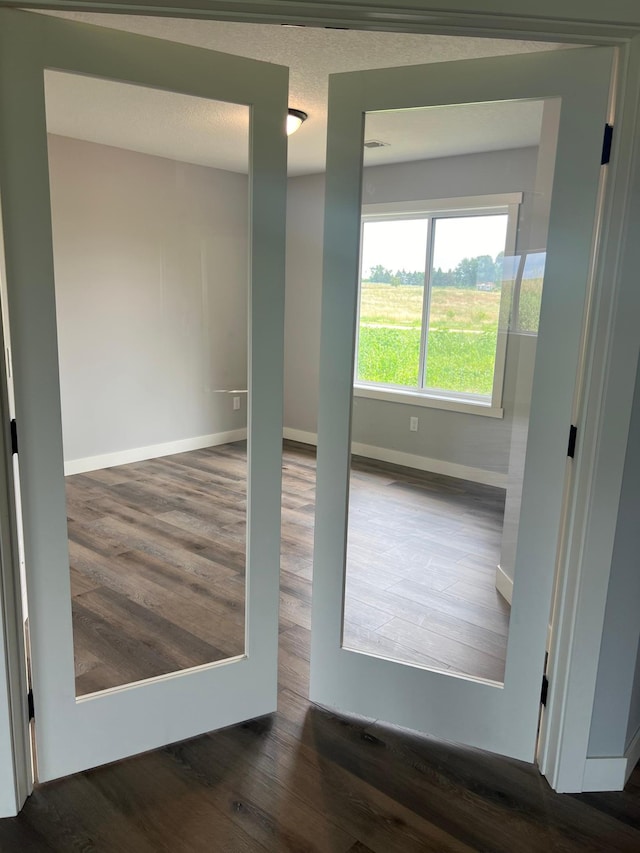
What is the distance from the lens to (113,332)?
2.27 m

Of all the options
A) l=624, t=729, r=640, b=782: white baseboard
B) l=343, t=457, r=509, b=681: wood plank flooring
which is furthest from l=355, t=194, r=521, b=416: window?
l=624, t=729, r=640, b=782: white baseboard

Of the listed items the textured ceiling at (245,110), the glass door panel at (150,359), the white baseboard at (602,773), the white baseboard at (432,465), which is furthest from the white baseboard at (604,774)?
the textured ceiling at (245,110)

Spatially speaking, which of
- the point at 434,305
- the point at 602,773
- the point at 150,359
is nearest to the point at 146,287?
the point at 150,359

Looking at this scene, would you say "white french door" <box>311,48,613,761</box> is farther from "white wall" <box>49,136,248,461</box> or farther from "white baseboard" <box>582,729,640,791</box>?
"white wall" <box>49,136,248,461</box>

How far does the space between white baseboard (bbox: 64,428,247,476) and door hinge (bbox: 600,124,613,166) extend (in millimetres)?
1260

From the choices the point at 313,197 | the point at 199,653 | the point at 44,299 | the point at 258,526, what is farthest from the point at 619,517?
the point at 313,197

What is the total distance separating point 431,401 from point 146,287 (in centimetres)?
111

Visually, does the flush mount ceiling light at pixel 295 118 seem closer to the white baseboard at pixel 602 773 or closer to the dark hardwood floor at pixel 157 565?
the dark hardwood floor at pixel 157 565

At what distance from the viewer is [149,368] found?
2248 millimetres

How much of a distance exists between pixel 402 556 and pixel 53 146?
6.58 ft

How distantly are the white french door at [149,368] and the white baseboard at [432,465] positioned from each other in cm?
36

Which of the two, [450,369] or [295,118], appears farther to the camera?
[295,118]

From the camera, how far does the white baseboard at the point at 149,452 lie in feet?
6.49

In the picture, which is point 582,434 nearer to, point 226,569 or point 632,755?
point 632,755
